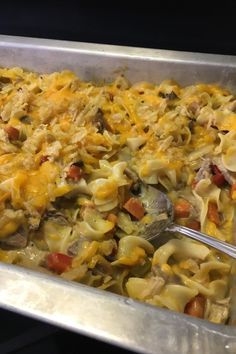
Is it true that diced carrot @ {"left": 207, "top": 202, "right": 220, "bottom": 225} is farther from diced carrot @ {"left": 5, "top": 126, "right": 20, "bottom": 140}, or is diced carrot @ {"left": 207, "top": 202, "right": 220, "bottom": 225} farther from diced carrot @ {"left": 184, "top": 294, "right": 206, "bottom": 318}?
diced carrot @ {"left": 5, "top": 126, "right": 20, "bottom": 140}

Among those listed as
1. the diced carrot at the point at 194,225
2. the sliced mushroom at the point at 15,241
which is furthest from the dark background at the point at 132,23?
the sliced mushroom at the point at 15,241

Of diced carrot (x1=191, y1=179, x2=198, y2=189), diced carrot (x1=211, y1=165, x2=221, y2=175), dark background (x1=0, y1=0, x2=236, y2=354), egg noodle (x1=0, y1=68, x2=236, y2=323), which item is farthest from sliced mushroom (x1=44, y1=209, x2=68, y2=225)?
dark background (x1=0, y1=0, x2=236, y2=354)

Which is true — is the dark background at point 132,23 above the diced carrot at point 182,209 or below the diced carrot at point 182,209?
above

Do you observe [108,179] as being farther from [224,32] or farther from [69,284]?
[224,32]

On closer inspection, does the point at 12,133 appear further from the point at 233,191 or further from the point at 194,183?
the point at 233,191

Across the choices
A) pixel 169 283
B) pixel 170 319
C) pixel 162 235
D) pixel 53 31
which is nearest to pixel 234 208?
pixel 162 235

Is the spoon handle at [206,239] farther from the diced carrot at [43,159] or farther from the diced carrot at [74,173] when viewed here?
the diced carrot at [43,159]

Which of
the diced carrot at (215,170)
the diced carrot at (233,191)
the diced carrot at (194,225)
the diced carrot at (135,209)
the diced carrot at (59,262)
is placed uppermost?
the diced carrot at (215,170)
